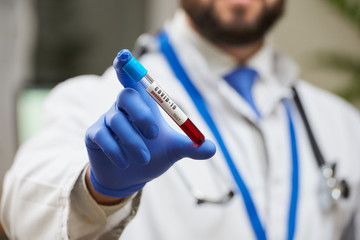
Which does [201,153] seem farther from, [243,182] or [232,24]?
[232,24]

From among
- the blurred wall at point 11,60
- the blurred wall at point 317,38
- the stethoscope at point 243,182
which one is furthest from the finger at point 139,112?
the blurred wall at point 317,38

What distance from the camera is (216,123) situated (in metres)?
0.94

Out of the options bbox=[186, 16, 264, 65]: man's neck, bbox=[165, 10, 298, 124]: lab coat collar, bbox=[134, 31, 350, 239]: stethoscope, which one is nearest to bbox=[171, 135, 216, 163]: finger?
bbox=[134, 31, 350, 239]: stethoscope

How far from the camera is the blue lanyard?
0.87m

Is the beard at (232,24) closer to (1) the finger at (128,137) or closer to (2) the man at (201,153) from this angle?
(2) the man at (201,153)

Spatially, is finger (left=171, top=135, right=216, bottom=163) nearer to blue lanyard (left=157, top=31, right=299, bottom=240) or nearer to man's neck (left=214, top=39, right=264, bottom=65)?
blue lanyard (left=157, top=31, right=299, bottom=240)

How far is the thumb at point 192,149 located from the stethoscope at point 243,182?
11.3 inches

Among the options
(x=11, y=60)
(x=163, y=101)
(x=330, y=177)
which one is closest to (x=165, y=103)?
(x=163, y=101)

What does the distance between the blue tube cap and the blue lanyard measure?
16.0 inches

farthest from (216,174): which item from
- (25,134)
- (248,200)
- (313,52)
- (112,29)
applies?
(112,29)

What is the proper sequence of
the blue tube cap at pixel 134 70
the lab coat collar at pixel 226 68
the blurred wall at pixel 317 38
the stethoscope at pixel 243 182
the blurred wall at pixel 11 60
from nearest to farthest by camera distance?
the blue tube cap at pixel 134 70 → the stethoscope at pixel 243 182 → the lab coat collar at pixel 226 68 → the blurred wall at pixel 11 60 → the blurred wall at pixel 317 38

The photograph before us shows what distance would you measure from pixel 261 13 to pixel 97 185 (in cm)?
57

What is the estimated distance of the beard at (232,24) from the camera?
0.99 metres

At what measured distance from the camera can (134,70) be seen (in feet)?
1.66
